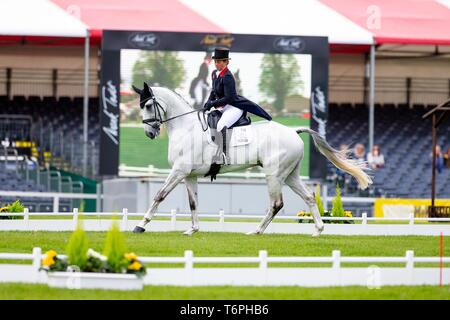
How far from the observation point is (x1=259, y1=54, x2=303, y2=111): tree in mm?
30984

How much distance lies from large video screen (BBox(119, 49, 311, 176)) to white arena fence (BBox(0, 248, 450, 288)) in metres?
16.3

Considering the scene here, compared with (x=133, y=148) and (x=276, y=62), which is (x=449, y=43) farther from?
(x=133, y=148)

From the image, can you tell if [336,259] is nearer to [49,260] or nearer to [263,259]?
[263,259]

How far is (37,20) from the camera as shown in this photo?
113ft

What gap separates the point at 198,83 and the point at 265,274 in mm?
17171

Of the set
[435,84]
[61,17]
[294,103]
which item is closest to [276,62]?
[294,103]


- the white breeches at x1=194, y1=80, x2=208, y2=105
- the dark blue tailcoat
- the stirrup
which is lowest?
the stirrup

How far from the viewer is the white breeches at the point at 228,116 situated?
1936 cm

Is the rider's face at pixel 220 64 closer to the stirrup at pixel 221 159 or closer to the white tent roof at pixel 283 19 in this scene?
the stirrup at pixel 221 159

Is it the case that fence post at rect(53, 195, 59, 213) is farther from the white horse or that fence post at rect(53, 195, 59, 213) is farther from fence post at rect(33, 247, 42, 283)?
fence post at rect(33, 247, 42, 283)

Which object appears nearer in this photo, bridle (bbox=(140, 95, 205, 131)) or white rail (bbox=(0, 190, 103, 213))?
bridle (bbox=(140, 95, 205, 131))

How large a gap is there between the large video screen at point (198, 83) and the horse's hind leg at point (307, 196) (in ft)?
33.3

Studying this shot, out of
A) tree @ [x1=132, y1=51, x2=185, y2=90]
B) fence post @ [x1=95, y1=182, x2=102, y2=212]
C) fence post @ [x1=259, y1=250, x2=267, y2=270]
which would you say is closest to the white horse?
fence post @ [x1=259, y1=250, x2=267, y2=270]
